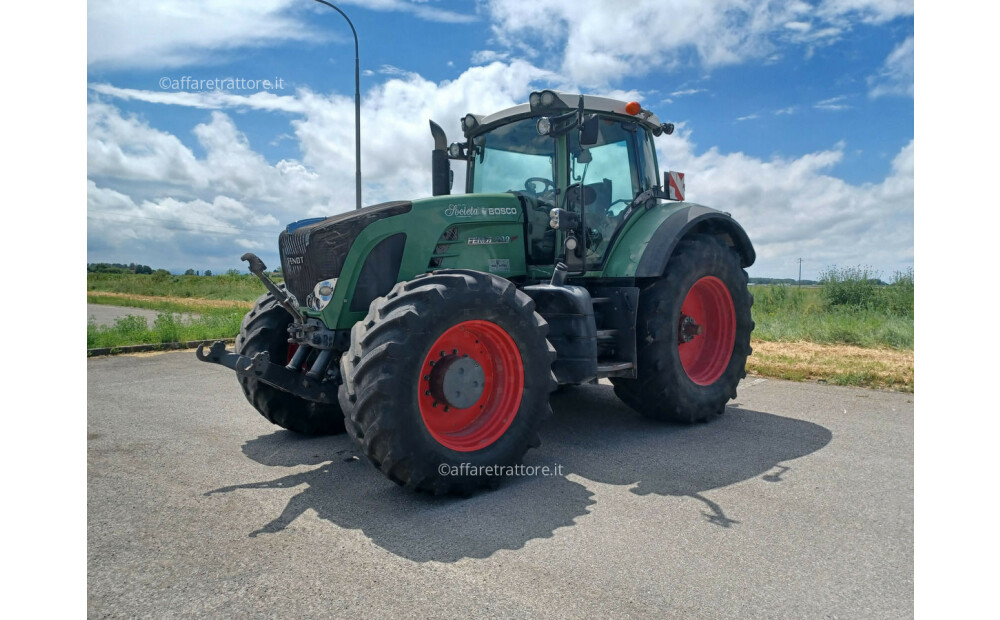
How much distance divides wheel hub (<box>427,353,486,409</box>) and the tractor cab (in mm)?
1708

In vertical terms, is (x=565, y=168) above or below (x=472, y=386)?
above

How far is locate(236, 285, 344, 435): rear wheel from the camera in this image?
5.07 meters

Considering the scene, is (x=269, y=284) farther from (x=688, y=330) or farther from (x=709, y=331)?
(x=709, y=331)

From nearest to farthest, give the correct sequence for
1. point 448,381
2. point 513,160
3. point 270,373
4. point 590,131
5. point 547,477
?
point 448,381
point 270,373
point 547,477
point 590,131
point 513,160

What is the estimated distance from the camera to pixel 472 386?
161 inches

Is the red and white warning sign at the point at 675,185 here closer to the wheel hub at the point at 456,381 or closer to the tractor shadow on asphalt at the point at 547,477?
the tractor shadow on asphalt at the point at 547,477

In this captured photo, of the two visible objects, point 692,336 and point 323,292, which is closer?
point 323,292

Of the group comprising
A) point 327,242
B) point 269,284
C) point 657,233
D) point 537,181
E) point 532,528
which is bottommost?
point 532,528

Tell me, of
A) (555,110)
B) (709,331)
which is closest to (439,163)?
(555,110)

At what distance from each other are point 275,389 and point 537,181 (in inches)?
108

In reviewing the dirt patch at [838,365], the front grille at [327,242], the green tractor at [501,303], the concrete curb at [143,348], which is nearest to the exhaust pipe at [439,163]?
the green tractor at [501,303]

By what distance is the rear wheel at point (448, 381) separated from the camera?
11.8ft

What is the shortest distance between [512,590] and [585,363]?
213 centimetres

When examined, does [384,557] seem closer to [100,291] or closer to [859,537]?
[859,537]
